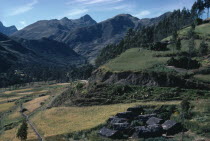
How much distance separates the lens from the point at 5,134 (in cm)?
6875

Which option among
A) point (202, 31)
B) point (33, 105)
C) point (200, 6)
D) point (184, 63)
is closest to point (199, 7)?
point (200, 6)

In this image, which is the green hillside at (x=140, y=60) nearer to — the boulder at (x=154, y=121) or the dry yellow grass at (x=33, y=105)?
the dry yellow grass at (x=33, y=105)

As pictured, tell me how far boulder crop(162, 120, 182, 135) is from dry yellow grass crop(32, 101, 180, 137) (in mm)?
16133

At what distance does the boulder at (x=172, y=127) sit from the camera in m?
45.9

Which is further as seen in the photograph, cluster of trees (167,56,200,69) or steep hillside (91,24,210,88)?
cluster of trees (167,56,200,69)

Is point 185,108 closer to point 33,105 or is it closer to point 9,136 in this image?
point 9,136

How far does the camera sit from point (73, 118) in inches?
2633

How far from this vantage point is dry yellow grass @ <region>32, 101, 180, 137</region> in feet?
190

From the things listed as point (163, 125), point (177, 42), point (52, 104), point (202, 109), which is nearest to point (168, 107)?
point (202, 109)

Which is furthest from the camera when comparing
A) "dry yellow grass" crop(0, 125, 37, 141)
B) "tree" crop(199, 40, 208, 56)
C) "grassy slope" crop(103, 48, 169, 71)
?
"tree" crop(199, 40, 208, 56)

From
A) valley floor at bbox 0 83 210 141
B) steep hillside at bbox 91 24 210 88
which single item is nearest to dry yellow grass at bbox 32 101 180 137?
valley floor at bbox 0 83 210 141

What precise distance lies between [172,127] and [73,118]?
30182mm

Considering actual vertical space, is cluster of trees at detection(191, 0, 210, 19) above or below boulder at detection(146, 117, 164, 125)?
above

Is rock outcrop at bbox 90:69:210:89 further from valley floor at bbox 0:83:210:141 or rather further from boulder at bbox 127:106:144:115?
boulder at bbox 127:106:144:115
